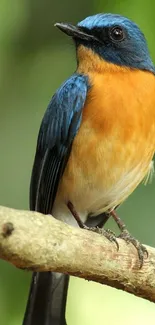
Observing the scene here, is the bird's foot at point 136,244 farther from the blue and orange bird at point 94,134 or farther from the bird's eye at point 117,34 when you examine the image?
the bird's eye at point 117,34

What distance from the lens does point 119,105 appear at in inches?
233

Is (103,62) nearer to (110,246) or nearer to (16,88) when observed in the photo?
(16,88)

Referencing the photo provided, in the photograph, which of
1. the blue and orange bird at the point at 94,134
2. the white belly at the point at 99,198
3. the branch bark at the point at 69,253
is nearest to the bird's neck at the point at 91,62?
the blue and orange bird at the point at 94,134

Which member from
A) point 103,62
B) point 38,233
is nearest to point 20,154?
point 103,62

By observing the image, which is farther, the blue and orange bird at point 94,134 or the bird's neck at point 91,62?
the bird's neck at point 91,62

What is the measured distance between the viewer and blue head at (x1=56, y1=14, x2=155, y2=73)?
610 centimetres

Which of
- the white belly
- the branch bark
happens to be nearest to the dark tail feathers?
the white belly

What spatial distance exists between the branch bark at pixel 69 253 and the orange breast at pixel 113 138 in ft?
2.24

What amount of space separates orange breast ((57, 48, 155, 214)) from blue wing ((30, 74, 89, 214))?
0.05 meters

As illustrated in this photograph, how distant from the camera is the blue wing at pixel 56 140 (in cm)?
600

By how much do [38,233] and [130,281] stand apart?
0.86 meters

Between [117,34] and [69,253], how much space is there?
6.80 feet

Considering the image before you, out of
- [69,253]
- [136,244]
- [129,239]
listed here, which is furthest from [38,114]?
[69,253]

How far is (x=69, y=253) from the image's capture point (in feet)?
15.3
